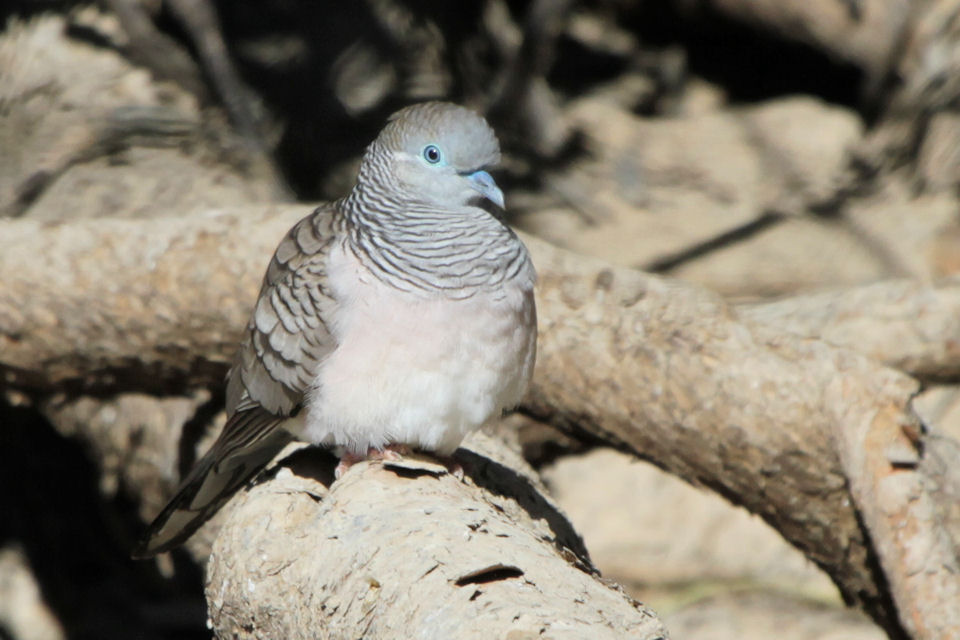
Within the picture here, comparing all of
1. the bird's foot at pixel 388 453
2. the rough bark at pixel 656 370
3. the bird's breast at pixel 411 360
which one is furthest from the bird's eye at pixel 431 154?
the rough bark at pixel 656 370

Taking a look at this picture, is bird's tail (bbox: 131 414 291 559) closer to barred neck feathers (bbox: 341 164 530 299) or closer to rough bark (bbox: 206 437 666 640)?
rough bark (bbox: 206 437 666 640)

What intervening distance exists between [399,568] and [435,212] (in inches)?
48.0

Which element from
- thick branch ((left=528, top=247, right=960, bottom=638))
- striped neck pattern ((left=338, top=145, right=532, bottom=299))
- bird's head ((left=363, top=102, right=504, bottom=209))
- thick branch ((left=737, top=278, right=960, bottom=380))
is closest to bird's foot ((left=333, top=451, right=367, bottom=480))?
striped neck pattern ((left=338, top=145, right=532, bottom=299))

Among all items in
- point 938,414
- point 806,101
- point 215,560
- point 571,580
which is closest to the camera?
point 571,580

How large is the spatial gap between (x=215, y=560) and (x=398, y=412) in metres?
0.71

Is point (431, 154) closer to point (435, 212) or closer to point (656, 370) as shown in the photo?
point (435, 212)

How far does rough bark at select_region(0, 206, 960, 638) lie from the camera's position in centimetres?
430

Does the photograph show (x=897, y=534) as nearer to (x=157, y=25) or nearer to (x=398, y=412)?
(x=398, y=412)

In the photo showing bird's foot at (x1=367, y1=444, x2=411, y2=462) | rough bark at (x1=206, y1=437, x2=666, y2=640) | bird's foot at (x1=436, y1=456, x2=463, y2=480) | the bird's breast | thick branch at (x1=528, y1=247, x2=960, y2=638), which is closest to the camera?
rough bark at (x1=206, y1=437, x2=666, y2=640)

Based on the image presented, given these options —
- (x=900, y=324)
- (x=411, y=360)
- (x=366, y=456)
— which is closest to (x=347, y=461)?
(x=366, y=456)

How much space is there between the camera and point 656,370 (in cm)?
470

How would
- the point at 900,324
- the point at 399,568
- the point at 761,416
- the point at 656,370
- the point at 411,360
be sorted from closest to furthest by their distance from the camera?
the point at 399,568, the point at 411,360, the point at 761,416, the point at 656,370, the point at 900,324

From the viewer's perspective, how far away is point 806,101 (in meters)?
9.16

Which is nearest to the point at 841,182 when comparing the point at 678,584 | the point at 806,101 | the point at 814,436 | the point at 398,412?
the point at 806,101
